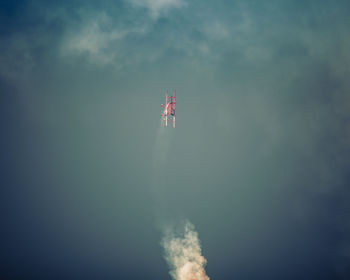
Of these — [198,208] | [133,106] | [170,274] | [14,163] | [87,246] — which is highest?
[133,106]

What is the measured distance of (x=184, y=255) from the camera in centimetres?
4469

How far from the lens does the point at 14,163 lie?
53.7 metres

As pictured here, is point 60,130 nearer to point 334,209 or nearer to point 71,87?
point 71,87

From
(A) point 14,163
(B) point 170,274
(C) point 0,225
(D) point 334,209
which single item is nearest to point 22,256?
(C) point 0,225

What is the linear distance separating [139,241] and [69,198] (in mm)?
12811

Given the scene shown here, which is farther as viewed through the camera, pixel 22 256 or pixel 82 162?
pixel 82 162

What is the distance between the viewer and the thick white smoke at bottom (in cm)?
4259

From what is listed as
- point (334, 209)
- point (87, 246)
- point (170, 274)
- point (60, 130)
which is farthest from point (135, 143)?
point (334, 209)

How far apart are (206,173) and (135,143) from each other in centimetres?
1258

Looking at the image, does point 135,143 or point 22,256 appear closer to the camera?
point 22,256

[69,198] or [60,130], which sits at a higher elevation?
[60,130]

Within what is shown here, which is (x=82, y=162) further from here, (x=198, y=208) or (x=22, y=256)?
(x=198, y=208)

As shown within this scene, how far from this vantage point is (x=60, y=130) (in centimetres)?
5569

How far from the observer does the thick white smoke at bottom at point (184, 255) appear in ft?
140
